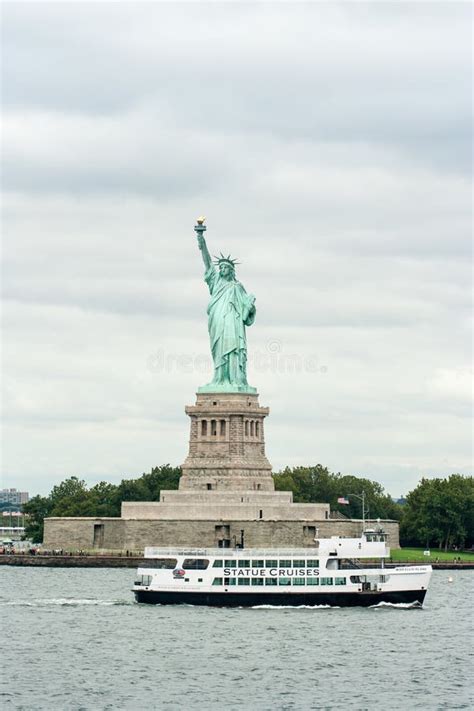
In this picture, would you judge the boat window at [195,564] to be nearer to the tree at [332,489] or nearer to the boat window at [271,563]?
the boat window at [271,563]

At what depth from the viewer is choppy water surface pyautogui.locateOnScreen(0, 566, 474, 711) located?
2438 inches

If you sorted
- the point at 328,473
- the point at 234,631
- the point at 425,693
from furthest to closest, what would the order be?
the point at 328,473 < the point at 234,631 < the point at 425,693

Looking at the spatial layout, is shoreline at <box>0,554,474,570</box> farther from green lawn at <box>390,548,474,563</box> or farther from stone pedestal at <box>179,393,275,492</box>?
stone pedestal at <box>179,393,275,492</box>

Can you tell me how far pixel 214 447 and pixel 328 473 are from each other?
4383 centimetres

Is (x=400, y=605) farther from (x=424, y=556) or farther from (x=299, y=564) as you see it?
(x=424, y=556)

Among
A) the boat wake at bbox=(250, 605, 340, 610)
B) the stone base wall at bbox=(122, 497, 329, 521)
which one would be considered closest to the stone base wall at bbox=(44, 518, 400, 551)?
the stone base wall at bbox=(122, 497, 329, 521)

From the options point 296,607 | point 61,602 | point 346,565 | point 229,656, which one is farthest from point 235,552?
point 229,656

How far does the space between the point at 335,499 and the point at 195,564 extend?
281 ft

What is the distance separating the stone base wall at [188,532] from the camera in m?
130

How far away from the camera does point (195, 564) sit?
8975 cm

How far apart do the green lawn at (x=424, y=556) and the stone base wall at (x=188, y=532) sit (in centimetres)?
451

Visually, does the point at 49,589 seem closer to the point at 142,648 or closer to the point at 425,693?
the point at 142,648

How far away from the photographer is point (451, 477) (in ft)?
515

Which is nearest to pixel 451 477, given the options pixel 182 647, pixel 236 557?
pixel 236 557
